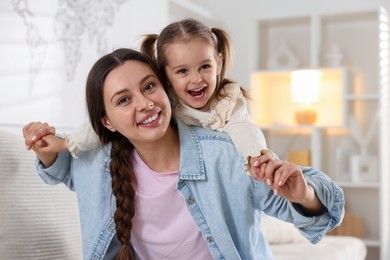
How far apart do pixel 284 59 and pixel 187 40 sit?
3137 millimetres

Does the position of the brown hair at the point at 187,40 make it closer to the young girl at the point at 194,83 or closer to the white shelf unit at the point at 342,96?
the young girl at the point at 194,83

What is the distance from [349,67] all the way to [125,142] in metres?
3.27

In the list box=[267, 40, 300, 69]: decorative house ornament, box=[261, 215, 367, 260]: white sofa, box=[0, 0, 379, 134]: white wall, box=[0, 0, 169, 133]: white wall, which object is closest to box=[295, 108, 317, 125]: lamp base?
box=[267, 40, 300, 69]: decorative house ornament

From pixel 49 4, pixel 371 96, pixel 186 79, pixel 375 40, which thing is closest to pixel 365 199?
pixel 371 96

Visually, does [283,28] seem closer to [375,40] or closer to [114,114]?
[375,40]

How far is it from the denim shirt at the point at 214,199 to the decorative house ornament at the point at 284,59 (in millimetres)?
3173

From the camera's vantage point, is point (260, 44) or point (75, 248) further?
point (260, 44)

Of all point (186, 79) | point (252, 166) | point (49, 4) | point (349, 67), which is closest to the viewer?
point (252, 166)

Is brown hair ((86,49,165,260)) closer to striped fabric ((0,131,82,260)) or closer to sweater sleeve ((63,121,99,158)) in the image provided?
sweater sleeve ((63,121,99,158))

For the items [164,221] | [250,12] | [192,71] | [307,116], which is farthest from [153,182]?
[250,12]

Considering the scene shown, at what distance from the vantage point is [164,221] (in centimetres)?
178

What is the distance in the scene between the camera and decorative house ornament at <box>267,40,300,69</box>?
4.89 metres

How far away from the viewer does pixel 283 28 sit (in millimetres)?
5039

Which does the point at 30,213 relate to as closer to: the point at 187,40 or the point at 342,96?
the point at 187,40
